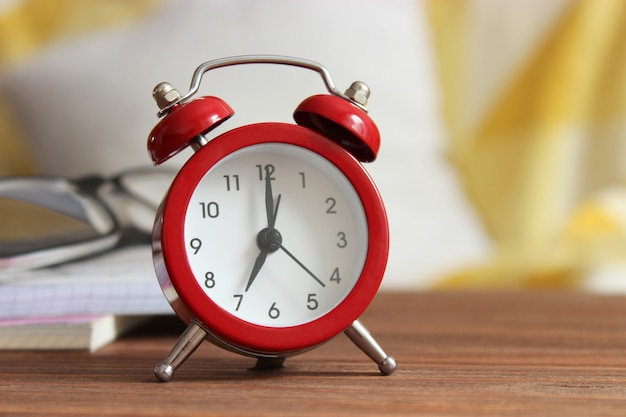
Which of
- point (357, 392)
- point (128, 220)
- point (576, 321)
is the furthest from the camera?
point (128, 220)

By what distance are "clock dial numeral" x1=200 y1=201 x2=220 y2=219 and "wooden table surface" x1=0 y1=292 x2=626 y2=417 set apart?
125mm

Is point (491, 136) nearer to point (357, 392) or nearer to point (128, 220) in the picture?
point (128, 220)

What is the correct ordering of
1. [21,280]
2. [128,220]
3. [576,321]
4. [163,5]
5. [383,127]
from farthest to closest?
[163,5], [383,127], [128,220], [576,321], [21,280]

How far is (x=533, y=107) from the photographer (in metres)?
1.59

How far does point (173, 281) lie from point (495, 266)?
3.27ft

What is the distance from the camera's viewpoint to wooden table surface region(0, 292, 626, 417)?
50 centimetres

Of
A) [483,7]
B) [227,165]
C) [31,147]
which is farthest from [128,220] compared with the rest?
[483,7]

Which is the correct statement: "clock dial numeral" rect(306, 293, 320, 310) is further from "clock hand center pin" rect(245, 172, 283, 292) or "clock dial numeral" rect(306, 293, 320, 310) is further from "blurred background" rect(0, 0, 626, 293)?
"blurred background" rect(0, 0, 626, 293)

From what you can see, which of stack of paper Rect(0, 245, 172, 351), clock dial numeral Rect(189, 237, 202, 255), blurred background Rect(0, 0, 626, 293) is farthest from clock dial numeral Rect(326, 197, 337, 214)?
blurred background Rect(0, 0, 626, 293)

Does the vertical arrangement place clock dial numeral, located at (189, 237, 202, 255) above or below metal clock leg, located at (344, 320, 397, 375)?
above

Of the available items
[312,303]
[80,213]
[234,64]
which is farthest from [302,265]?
[80,213]

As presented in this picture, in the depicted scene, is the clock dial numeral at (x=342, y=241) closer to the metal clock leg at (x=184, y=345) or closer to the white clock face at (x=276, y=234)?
the white clock face at (x=276, y=234)

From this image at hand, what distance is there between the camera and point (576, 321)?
0.91 metres

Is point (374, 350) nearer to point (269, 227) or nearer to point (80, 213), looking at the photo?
point (269, 227)
